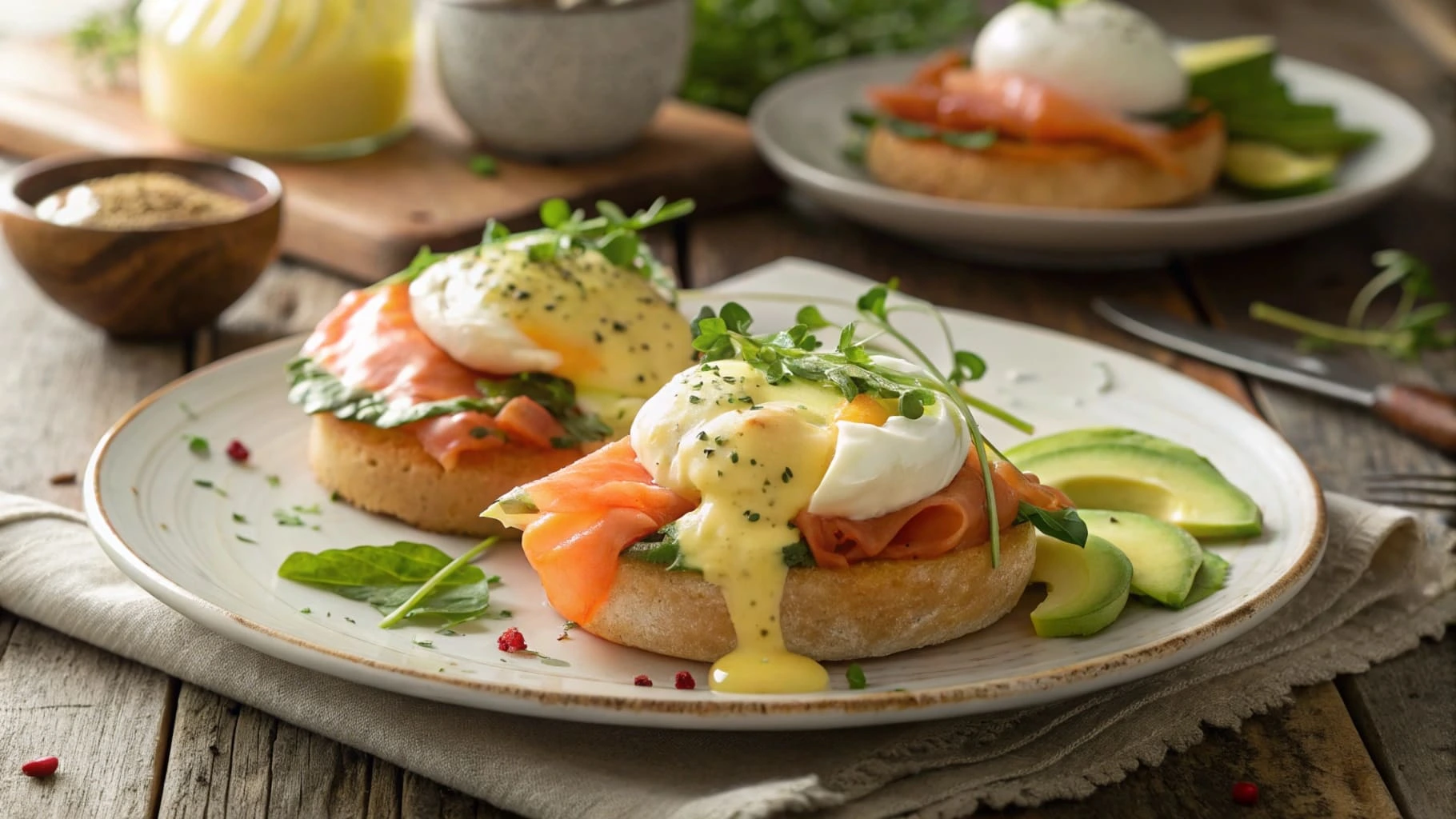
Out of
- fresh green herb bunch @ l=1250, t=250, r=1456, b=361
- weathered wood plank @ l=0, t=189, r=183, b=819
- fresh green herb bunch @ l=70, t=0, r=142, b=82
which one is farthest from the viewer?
fresh green herb bunch @ l=70, t=0, r=142, b=82

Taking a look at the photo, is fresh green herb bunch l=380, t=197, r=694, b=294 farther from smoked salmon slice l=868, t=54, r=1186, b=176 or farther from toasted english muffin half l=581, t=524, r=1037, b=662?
smoked salmon slice l=868, t=54, r=1186, b=176

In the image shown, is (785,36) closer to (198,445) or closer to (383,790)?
(198,445)

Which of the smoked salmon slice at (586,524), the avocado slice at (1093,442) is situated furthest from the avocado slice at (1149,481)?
the smoked salmon slice at (586,524)

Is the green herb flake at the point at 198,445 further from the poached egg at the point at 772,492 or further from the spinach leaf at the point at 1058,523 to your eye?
the spinach leaf at the point at 1058,523

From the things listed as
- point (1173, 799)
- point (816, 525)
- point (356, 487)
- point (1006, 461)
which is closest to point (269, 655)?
point (356, 487)

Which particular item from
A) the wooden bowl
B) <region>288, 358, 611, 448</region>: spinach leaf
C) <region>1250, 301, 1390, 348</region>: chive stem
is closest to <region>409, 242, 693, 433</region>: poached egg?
<region>288, 358, 611, 448</region>: spinach leaf

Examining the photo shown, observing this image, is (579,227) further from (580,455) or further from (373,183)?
(373,183)
